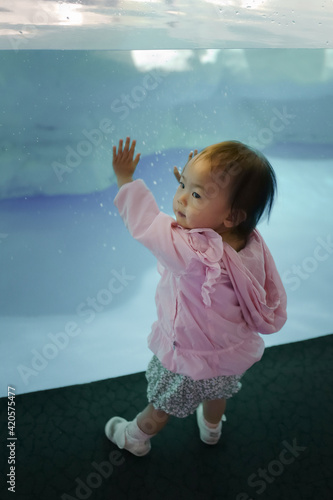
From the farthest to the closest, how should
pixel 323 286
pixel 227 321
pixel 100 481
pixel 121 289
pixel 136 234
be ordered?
pixel 323 286 → pixel 121 289 → pixel 100 481 → pixel 227 321 → pixel 136 234

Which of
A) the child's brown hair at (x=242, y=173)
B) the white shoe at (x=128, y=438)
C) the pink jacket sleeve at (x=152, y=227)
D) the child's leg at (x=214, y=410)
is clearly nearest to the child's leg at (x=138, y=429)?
the white shoe at (x=128, y=438)

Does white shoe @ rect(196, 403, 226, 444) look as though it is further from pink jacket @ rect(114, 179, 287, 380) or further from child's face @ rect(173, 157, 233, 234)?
child's face @ rect(173, 157, 233, 234)

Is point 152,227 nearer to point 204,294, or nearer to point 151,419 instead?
point 204,294

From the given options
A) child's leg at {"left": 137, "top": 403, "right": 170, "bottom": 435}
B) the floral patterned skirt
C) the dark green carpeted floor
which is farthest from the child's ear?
the dark green carpeted floor

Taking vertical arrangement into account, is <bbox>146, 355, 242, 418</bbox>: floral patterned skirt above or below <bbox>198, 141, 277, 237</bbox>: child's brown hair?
below

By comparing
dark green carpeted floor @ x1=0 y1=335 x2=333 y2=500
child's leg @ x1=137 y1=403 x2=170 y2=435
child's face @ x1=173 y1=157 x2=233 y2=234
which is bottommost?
dark green carpeted floor @ x1=0 y1=335 x2=333 y2=500

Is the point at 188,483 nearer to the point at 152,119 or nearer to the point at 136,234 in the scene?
the point at 136,234

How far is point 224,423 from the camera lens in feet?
4.26

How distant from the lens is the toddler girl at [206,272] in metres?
0.86

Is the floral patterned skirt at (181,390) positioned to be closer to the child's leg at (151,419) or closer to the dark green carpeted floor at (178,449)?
the child's leg at (151,419)

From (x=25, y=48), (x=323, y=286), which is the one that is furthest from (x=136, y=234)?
(x=323, y=286)

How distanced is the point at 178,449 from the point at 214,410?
0.14 meters

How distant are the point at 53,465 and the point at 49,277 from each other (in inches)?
18.5

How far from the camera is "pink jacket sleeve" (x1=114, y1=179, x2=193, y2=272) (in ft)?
2.76
